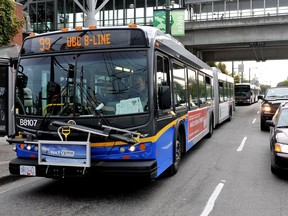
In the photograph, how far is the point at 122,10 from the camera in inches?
1517

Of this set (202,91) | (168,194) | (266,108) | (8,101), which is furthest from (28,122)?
(266,108)

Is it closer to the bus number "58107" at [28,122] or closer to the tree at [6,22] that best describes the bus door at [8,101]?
the tree at [6,22]

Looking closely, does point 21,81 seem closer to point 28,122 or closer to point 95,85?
point 28,122

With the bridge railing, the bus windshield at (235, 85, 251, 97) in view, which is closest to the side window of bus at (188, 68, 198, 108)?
the bridge railing

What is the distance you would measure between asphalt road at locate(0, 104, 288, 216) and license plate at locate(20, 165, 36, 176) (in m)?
0.48

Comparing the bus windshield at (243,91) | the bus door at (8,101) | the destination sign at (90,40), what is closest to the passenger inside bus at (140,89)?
the destination sign at (90,40)

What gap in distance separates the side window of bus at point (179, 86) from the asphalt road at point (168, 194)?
155cm

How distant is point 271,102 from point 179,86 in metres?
8.85

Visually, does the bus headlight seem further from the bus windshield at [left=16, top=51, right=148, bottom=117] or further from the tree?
the tree

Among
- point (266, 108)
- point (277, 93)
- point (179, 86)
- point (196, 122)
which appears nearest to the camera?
point (179, 86)

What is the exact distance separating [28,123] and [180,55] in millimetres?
3969

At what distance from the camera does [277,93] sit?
16.6m

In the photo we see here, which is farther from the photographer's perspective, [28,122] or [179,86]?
[179,86]

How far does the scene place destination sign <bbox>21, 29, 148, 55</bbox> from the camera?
19.2ft
